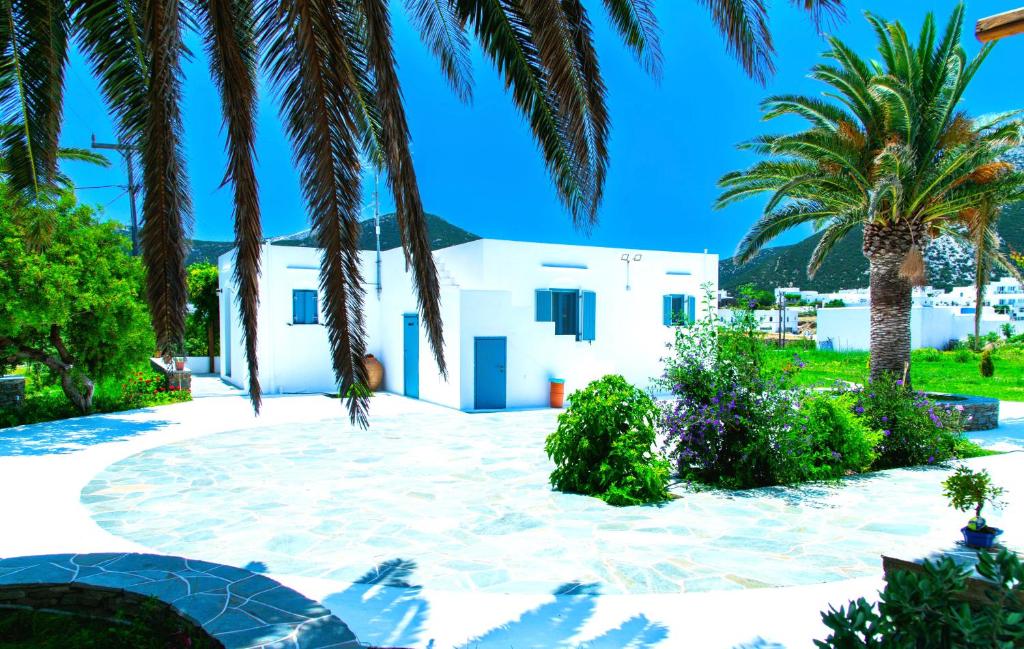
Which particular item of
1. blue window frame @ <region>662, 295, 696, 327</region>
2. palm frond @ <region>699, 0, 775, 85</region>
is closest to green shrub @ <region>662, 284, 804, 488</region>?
palm frond @ <region>699, 0, 775, 85</region>

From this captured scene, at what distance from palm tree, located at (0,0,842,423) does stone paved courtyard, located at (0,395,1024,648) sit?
2187 millimetres

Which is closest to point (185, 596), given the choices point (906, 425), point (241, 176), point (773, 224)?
point (241, 176)

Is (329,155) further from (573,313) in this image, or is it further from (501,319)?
(573,313)

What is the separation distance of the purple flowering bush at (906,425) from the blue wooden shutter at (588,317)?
8.01m

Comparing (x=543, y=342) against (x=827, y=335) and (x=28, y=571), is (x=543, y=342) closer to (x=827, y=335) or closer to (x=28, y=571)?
(x=28, y=571)

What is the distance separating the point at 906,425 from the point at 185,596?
31.8ft

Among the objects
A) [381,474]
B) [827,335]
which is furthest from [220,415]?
[827,335]

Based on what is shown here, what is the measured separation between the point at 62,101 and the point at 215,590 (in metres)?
3.39

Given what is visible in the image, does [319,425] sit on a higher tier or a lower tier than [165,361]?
lower

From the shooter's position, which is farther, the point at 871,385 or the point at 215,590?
the point at 871,385

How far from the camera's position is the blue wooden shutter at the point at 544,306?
16.8 metres

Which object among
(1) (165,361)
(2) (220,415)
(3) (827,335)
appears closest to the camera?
(1) (165,361)

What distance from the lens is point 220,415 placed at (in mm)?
14258

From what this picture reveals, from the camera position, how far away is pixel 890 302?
11531mm
